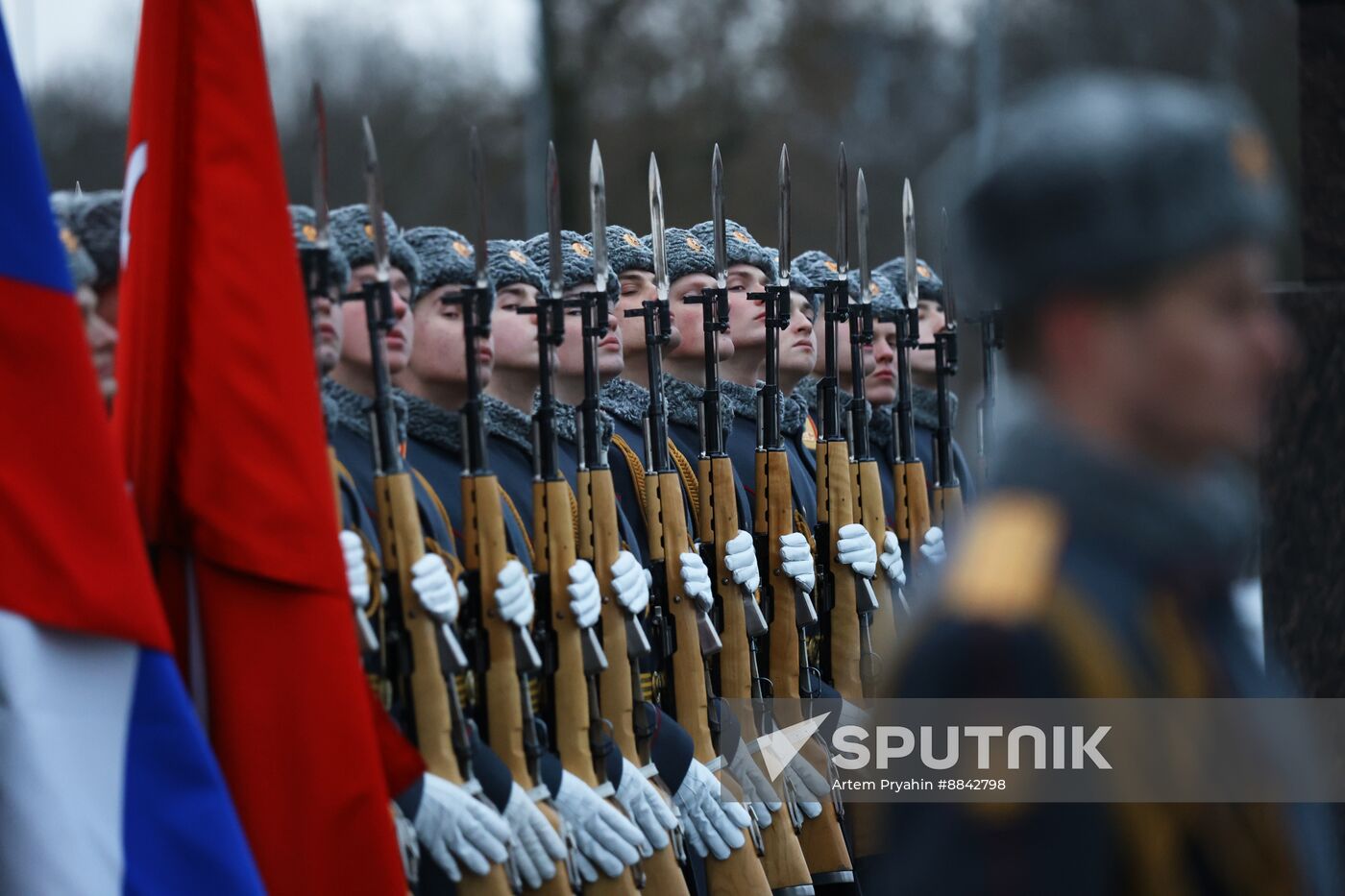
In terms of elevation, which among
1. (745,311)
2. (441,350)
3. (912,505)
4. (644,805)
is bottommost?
(644,805)

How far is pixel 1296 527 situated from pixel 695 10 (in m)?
11.4

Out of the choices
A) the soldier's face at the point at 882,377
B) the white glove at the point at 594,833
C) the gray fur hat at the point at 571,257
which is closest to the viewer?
the white glove at the point at 594,833

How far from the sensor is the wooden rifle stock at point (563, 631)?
4082 mm

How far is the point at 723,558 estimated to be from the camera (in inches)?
193

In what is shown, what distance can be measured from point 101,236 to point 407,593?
815mm

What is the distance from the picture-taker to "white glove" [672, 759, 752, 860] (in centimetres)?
450

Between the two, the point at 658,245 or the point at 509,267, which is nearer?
the point at 509,267

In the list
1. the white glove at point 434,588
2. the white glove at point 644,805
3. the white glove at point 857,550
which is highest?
the white glove at point 434,588

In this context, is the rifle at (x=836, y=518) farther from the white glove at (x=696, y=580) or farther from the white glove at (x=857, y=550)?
the white glove at (x=696, y=580)

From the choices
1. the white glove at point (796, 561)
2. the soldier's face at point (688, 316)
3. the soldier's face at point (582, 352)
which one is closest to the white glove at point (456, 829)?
the soldier's face at point (582, 352)

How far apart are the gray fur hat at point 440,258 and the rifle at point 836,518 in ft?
4.78

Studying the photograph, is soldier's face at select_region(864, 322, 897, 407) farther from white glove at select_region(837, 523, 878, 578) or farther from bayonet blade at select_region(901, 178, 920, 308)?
white glove at select_region(837, 523, 878, 578)

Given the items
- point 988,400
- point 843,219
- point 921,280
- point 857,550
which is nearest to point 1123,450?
point 857,550

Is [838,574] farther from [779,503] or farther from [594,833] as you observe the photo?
[594,833]
